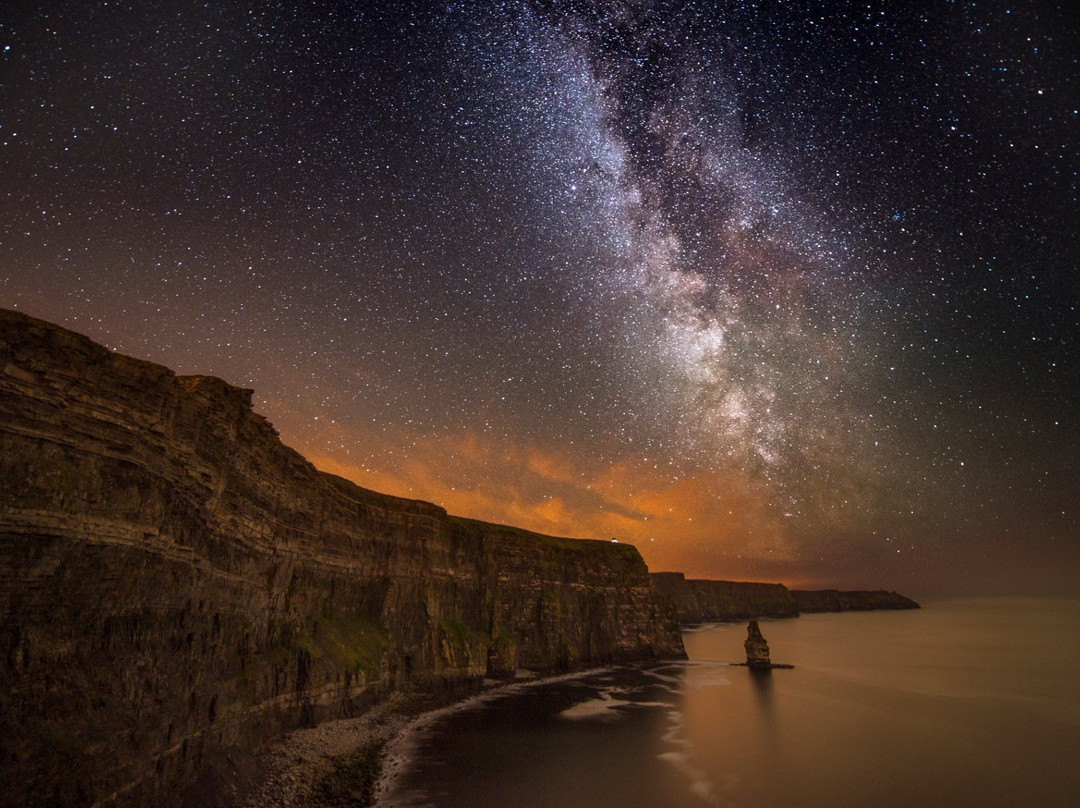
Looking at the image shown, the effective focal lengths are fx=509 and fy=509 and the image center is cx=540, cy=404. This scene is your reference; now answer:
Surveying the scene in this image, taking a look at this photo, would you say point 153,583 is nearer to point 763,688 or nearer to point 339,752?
point 339,752

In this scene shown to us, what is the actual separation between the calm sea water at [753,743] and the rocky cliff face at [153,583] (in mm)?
8101

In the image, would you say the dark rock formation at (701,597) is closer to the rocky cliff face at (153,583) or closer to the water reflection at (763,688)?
the water reflection at (763,688)

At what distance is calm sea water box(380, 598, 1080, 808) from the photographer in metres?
25.2

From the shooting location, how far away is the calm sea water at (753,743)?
25188 millimetres

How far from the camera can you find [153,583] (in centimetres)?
1781

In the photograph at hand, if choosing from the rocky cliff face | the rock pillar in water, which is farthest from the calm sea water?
the rocky cliff face

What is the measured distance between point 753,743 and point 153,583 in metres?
36.9

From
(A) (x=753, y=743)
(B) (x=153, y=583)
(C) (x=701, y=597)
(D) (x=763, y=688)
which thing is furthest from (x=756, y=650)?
(C) (x=701, y=597)

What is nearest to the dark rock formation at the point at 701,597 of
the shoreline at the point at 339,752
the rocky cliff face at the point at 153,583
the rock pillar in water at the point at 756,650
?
the rock pillar in water at the point at 756,650

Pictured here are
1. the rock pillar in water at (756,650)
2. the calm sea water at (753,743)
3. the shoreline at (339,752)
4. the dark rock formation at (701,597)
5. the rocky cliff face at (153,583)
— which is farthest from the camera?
the dark rock formation at (701,597)

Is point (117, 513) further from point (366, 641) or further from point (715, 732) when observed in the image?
point (715, 732)

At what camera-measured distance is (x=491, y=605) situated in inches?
2157

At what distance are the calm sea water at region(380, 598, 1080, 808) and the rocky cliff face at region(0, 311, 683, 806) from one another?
8.10m

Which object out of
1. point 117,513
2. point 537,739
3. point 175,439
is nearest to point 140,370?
point 175,439
